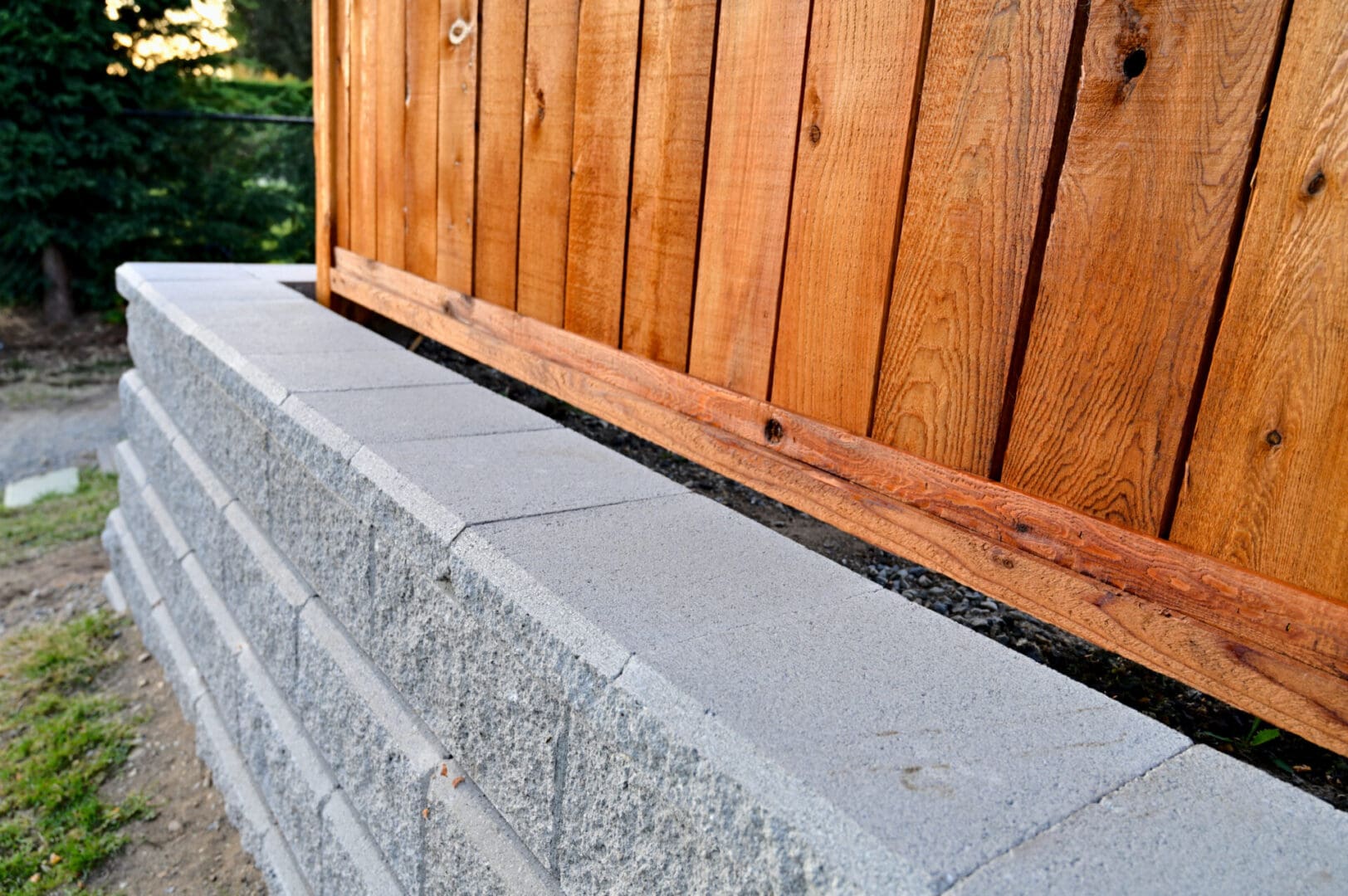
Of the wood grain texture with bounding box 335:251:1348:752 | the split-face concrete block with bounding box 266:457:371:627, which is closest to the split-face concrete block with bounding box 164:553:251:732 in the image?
the split-face concrete block with bounding box 266:457:371:627

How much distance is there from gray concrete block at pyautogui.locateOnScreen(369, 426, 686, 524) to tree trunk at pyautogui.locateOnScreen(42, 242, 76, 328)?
790cm

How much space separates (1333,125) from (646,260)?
129 cm

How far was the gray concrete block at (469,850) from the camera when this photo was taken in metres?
1.49

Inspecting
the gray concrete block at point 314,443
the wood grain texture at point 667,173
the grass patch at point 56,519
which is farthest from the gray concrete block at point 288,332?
the grass patch at point 56,519

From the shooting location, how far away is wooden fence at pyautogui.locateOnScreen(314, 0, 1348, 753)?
3.70 ft

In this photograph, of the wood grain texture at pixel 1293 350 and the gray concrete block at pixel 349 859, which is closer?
the wood grain texture at pixel 1293 350

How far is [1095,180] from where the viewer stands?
1.29 m

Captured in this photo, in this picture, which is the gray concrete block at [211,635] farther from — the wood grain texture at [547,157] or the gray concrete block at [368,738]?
the wood grain texture at [547,157]

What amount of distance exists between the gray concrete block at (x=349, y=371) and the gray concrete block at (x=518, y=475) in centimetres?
56

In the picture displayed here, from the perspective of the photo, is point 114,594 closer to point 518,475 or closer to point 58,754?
point 58,754

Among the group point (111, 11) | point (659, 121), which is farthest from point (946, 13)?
point (111, 11)

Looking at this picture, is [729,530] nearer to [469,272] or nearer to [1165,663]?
[1165,663]

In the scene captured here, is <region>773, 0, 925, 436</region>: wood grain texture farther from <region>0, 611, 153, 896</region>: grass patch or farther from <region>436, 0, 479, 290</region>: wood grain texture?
<region>0, 611, 153, 896</region>: grass patch

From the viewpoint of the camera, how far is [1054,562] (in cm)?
137
